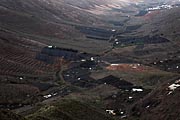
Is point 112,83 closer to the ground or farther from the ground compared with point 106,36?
closer to the ground

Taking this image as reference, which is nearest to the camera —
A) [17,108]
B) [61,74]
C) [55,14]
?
[17,108]

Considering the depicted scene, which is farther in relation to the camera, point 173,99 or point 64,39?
point 64,39

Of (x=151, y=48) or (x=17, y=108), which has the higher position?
(x=151, y=48)

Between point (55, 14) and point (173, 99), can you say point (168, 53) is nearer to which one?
point (173, 99)

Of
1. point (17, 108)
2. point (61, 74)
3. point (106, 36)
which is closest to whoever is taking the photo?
point (17, 108)

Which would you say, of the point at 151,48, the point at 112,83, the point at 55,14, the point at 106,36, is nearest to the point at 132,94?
the point at 112,83

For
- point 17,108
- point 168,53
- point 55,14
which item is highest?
point 55,14

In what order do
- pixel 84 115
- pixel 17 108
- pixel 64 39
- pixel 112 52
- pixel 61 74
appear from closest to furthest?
pixel 84 115
pixel 17 108
pixel 61 74
pixel 112 52
pixel 64 39

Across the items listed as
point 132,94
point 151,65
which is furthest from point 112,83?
point 151,65

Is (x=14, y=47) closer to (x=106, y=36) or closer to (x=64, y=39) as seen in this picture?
(x=64, y=39)
